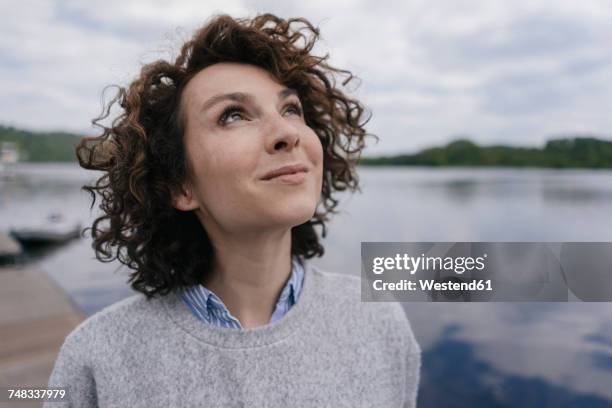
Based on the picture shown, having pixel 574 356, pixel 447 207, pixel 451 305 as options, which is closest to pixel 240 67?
pixel 574 356

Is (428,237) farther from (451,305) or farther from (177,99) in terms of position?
(177,99)

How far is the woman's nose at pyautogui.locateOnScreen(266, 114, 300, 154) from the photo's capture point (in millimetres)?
1359

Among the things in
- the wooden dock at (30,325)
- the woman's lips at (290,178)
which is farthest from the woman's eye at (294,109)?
the wooden dock at (30,325)

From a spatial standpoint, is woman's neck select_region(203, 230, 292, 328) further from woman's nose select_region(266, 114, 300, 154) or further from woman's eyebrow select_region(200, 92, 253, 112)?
woman's eyebrow select_region(200, 92, 253, 112)

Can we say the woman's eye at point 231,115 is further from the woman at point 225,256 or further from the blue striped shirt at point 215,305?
the blue striped shirt at point 215,305

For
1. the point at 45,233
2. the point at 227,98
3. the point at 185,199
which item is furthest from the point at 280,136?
the point at 45,233

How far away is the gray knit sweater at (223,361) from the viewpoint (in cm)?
139

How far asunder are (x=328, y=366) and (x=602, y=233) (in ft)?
147

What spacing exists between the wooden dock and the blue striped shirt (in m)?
5.44

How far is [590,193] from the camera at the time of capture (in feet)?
211

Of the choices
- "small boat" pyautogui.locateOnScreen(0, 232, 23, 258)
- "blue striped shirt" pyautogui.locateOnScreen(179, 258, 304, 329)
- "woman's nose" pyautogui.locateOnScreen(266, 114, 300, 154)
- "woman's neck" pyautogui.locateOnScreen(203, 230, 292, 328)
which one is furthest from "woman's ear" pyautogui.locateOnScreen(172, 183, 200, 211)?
"small boat" pyautogui.locateOnScreen(0, 232, 23, 258)

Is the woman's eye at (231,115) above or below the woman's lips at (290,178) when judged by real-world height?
above

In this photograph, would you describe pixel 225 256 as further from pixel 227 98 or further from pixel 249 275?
pixel 227 98

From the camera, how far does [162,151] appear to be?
1.62m
